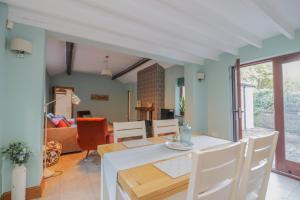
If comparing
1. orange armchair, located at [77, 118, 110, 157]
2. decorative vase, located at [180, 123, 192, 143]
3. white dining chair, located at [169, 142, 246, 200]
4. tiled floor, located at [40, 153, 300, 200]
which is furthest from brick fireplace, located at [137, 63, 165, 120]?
white dining chair, located at [169, 142, 246, 200]

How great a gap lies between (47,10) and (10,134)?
1553 mm

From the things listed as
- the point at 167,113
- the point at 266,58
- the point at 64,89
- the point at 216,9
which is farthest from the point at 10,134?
the point at 64,89

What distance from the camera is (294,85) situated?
2.49 m

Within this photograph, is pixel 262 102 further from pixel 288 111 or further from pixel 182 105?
pixel 182 105

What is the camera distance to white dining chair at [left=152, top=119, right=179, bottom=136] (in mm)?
2084

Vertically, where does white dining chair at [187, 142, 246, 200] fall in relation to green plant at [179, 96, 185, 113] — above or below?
below

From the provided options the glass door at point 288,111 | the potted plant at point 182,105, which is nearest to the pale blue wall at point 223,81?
the glass door at point 288,111

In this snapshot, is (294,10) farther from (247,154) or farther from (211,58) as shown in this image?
(247,154)

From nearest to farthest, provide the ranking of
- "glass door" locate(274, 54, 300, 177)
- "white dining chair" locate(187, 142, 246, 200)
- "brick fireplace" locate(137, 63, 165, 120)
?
1. "white dining chair" locate(187, 142, 246, 200)
2. "glass door" locate(274, 54, 300, 177)
3. "brick fireplace" locate(137, 63, 165, 120)

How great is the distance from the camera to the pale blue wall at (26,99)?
181 cm

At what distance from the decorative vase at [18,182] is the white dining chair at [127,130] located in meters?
1.12

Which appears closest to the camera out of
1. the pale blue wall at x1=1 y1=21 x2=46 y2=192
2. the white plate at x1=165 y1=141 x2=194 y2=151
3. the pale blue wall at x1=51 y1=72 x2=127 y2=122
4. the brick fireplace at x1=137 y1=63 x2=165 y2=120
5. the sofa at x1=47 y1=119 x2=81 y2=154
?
the white plate at x1=165 y1=141 x2=194 y2=151

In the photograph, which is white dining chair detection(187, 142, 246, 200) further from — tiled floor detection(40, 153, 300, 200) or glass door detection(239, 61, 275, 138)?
glass door detection(239, 61, 275, 138)

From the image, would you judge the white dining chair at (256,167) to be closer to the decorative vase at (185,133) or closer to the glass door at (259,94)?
the decorative vase at (185,133)
